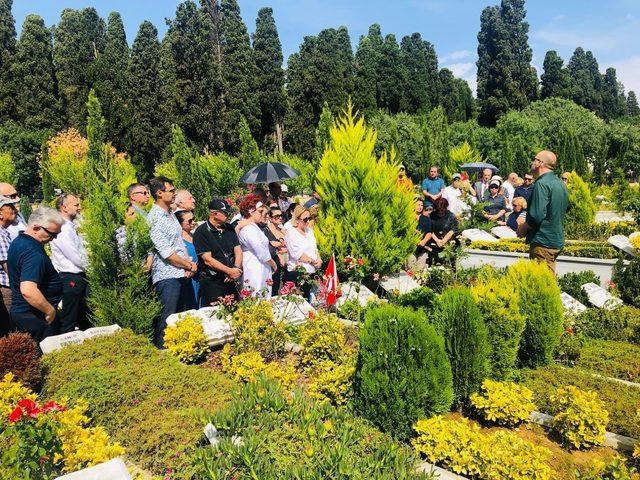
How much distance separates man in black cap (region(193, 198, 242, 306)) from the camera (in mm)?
5219

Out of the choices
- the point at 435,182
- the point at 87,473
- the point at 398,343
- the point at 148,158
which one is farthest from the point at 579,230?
the point at 148,158

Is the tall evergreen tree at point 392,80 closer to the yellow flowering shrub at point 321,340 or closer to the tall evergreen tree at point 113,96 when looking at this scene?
the tall evergreen tree at point 113,96

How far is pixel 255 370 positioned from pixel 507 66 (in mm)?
41183

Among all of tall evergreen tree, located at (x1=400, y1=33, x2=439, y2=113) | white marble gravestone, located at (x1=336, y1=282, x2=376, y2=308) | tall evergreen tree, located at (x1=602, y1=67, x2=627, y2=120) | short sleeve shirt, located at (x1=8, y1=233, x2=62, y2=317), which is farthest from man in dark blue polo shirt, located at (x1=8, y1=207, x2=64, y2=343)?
tall evergreen tree, located at (x1=602, y1=67, x2=627, y2=120)

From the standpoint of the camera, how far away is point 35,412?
2.43 m

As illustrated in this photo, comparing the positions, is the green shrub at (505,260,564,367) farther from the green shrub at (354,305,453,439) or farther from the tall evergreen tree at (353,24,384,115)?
the tall evergreen tree at (353,24,384,115)

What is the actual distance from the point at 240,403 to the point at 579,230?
33.2 feet

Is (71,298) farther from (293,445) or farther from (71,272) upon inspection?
(293,445)

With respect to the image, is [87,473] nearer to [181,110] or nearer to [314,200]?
[314,200]

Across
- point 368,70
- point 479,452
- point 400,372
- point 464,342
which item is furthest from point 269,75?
point 479,452

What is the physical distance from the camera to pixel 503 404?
11.9ft

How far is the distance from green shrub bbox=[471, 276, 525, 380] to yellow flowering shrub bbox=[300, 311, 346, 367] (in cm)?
135

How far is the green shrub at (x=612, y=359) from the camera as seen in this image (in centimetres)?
467

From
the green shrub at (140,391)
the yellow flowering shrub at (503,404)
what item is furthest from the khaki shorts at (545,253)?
the green shrub at (140,391)
